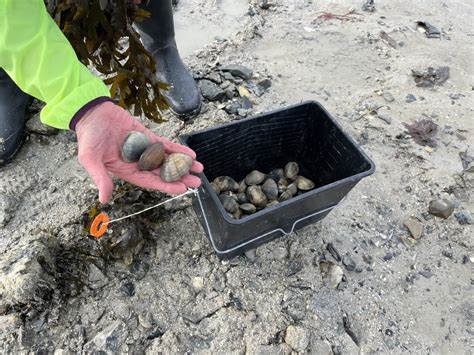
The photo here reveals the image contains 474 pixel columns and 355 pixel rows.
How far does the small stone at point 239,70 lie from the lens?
303 centimetres

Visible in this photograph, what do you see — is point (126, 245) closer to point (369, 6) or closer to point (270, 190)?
point (270, 190)

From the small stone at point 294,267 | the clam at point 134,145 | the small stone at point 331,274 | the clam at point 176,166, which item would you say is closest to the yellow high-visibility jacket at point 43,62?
the clam at point 134,145

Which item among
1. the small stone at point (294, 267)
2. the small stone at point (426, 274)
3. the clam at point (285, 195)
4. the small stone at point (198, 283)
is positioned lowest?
the small stone at point (426, 274)

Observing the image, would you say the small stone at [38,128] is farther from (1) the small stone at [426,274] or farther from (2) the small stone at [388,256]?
(1) the small stone at [426,274]

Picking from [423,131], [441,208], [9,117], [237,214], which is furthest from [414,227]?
[9,117]

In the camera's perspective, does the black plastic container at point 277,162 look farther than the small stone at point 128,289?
No

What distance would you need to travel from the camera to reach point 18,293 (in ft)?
5.48

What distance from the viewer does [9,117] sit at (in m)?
2.35

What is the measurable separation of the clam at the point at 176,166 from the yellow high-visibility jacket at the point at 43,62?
0.41 m

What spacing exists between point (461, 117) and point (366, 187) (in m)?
1.16

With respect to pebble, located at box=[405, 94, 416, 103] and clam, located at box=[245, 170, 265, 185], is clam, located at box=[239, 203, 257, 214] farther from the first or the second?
pebble, located at box=[405, 94, 416, 103]

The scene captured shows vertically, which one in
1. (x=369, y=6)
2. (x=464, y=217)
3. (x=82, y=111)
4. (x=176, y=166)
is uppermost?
(x=82, y=111)

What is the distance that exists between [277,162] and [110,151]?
1125 mm

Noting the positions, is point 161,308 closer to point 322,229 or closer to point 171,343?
point 171,343
